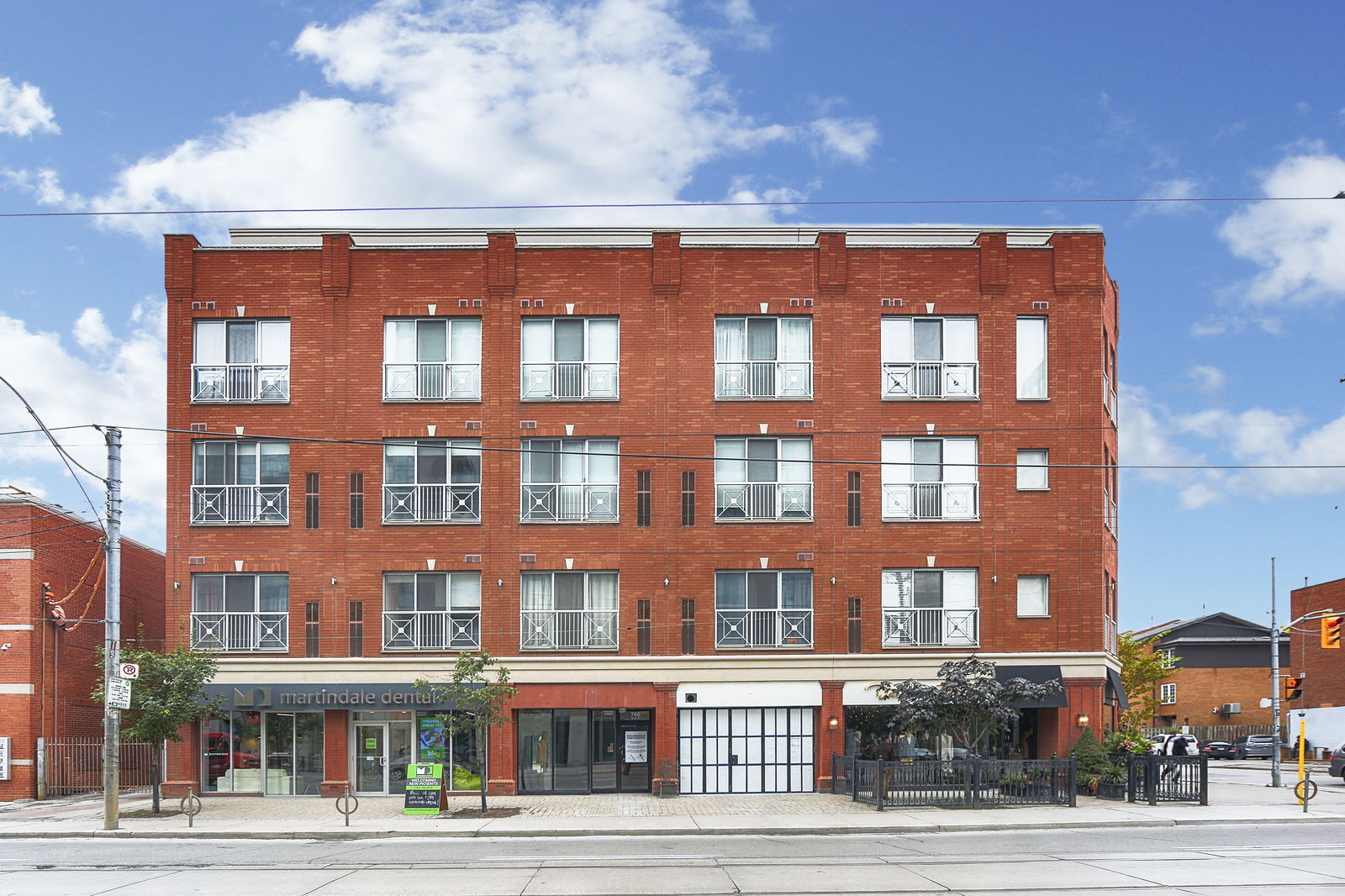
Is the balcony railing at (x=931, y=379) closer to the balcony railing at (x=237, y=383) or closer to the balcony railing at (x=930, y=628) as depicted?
the balcony railing at (x=930, y=628)

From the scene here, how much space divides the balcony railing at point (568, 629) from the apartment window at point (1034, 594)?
11500 mm

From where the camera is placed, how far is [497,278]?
37.6 metres

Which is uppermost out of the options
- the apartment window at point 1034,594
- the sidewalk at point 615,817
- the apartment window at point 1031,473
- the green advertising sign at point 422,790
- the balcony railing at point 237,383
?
the balcony railing at point 237,383

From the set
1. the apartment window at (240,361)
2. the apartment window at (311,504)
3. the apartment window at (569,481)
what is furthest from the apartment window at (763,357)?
the apartment window at (240,361)

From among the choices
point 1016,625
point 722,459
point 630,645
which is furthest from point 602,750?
point 1016,625

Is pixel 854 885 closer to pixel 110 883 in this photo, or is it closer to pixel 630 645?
pixel 110 883

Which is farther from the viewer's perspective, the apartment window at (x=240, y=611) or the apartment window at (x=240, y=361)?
the apartment window at (x=240, y=361)

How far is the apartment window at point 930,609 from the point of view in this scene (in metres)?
37.3

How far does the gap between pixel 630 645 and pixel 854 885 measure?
18139 millimetres

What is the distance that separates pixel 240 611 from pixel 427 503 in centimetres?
598

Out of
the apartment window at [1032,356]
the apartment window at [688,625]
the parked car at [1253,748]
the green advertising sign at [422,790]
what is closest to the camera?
the green advertising sign at [422,790]

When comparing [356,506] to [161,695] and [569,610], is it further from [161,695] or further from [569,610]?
[161,695]

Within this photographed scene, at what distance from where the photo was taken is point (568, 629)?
121ft

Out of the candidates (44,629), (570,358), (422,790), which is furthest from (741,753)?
(44,629)
